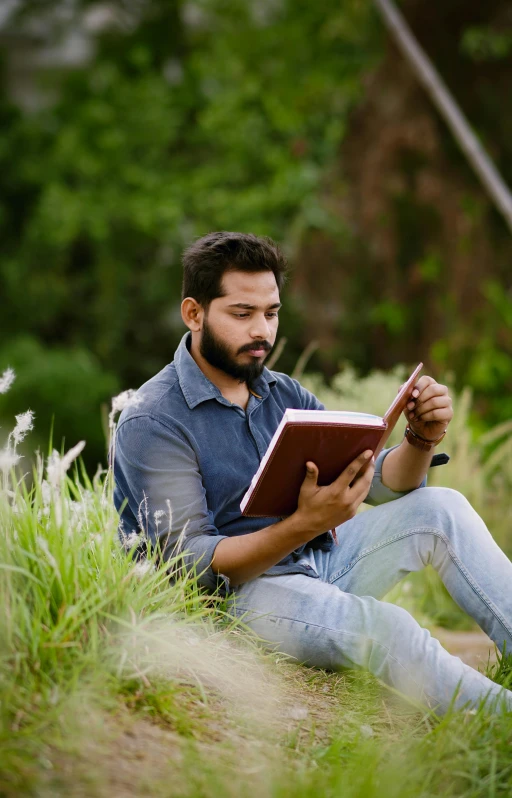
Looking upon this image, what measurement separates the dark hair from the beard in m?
0.11

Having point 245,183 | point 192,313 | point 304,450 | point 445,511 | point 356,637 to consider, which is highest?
point 245,183

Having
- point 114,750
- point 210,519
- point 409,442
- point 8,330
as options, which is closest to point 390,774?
point 114,750

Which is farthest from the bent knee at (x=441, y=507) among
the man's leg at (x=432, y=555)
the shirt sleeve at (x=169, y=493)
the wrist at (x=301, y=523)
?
the shirt sleeve at (x=169, y=493)

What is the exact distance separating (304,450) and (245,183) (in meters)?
10.6

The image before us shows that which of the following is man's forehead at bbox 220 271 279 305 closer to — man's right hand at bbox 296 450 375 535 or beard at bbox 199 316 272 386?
beard at bbox 199 316 272 386

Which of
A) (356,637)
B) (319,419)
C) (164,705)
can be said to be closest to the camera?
(164,705)

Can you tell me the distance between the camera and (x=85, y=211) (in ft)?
40.4

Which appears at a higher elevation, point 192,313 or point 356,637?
point 192,313

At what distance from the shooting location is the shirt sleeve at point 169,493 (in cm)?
251

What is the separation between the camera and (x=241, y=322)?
271cm

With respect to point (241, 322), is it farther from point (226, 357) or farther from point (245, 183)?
point (245, 183)

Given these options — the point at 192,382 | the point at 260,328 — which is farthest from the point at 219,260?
the point at 192,382

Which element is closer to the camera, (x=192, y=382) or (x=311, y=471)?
(x=311, y=471)

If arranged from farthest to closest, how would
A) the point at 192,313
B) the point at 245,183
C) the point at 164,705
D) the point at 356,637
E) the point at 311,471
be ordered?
the point at 245,183 → the point at 192,313 → the point at 356,637 → the point at 311,471 → the point at 164,705
